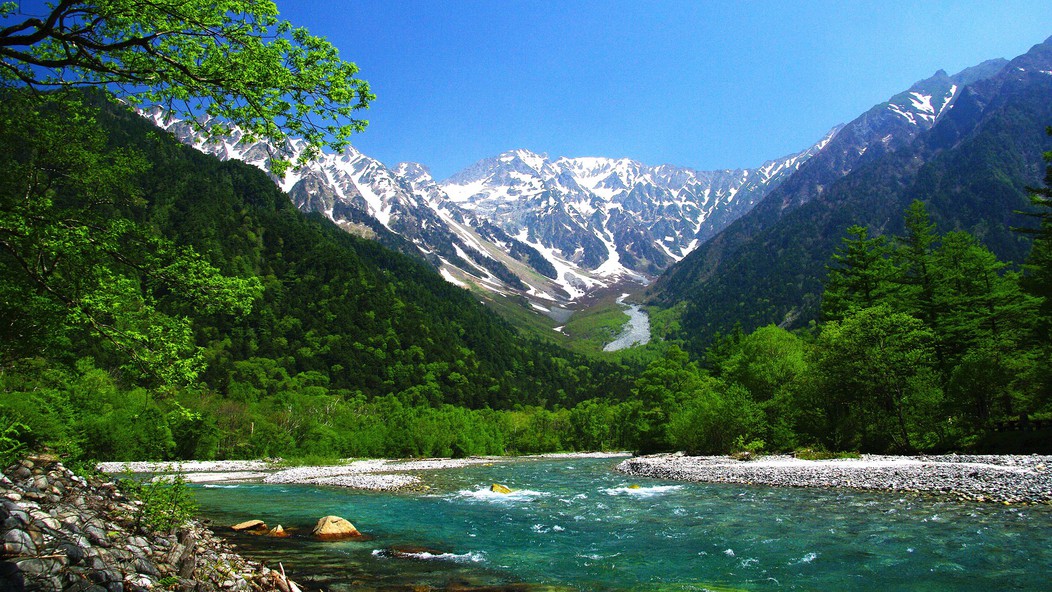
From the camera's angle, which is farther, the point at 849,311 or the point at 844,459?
the point at 849,311

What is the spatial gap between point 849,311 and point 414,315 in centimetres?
15936

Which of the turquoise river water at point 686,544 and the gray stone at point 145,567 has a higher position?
the gray stone at point 145,567

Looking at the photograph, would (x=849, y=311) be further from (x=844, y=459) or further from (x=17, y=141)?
(x=17, y=141)

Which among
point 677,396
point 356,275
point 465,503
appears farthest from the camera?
point 356,275

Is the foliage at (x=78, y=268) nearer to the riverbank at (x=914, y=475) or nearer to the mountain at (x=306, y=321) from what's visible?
the riverbank at (x=914, y=475)

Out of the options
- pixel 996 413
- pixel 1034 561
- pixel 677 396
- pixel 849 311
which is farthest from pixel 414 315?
pixel 1034 561

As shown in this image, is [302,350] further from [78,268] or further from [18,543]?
[18,543]

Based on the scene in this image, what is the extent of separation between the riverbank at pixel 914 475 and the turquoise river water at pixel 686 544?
1.76m

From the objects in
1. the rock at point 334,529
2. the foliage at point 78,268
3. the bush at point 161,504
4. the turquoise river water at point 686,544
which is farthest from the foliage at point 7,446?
the rock at point 334,529

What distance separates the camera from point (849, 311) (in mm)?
46906

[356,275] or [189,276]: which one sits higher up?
[356,275]

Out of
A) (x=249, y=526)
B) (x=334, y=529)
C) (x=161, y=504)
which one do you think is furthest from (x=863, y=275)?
(x=161, y=504)

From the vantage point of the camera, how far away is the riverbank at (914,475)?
2111cm

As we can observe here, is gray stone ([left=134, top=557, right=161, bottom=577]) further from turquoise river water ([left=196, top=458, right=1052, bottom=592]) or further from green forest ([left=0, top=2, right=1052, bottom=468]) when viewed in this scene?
turquoise river water ([left=196, top=458, right=1052, bottom=592])
